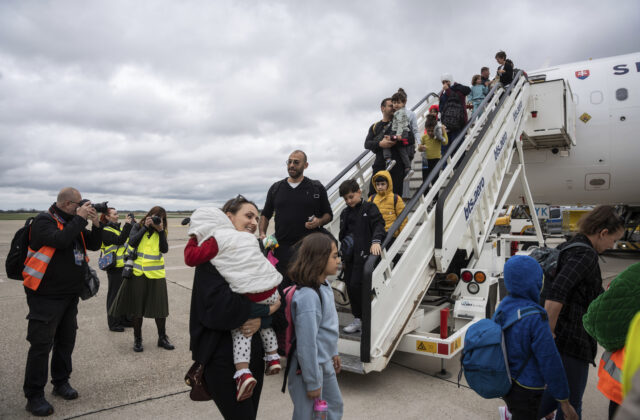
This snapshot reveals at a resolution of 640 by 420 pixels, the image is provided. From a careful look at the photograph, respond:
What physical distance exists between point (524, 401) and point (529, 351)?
0.28 m

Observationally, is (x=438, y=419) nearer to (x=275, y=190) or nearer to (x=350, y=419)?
(x=350, y=419)

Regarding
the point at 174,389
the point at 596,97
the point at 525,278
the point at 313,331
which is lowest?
the point at 174,389

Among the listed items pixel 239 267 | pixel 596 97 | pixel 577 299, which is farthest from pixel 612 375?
pixel 596 97

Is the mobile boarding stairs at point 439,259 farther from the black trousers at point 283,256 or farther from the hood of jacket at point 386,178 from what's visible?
the black trousers at point 283,256

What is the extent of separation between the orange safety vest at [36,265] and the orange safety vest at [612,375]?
12.8ft

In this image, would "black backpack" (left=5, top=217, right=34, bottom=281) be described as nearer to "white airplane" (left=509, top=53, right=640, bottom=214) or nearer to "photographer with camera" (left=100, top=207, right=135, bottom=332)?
"photographer with camera" (left=100, top=207, right=135, bottom=332)

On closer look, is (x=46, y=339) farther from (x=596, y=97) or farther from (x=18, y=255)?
(x=596, y=97)

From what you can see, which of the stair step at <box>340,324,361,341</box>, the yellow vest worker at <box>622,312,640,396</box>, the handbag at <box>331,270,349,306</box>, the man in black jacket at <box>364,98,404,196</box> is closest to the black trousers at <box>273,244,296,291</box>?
the stair step at <box>340,324,361,341</box>

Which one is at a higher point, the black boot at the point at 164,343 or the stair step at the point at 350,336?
the stair step at the point at 350,336

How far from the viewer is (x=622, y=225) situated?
2.72 m

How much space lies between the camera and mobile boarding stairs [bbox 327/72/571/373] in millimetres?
3785

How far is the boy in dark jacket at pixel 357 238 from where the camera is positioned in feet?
13.6

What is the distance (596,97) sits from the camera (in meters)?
8.27

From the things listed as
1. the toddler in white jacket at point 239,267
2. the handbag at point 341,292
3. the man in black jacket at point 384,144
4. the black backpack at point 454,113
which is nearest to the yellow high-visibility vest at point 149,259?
the handbag at point 341,292
